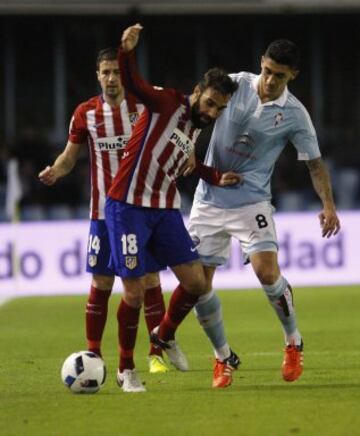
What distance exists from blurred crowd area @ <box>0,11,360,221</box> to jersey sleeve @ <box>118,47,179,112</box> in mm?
15888

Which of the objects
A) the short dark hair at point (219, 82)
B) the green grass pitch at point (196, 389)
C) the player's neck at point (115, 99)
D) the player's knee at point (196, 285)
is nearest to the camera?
the green grass pitch at point (196, 389)

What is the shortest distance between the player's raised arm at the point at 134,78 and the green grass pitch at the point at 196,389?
65.8 inches

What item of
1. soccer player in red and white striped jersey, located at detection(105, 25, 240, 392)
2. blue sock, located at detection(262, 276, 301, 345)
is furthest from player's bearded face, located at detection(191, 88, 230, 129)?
blue sock, located at detection(262, 276, 301, 345)

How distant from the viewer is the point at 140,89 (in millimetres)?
8578

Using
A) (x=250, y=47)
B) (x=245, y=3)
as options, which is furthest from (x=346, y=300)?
(x=250, y=47)

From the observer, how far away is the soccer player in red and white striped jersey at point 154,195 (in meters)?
8.77

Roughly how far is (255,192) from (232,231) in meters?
0.29

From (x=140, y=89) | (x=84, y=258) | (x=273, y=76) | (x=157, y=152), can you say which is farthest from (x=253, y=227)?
(x=84, y=258)

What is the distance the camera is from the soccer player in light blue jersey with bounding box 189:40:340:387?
31.4 ft

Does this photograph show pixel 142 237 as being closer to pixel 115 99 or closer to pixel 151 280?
pixel 115 99

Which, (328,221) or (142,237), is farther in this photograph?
(328,221)

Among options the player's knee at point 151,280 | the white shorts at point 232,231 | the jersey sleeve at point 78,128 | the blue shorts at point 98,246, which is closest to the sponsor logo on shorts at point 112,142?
the jersey sleeve at point 78,128

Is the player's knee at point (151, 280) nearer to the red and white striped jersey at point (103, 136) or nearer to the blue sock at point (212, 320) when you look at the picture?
the red and white striped jersey at point (103, 136)

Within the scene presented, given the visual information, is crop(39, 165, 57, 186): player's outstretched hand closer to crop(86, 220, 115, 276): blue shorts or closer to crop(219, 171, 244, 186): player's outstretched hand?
crop(86, 220, 115, 276): blue shorts
